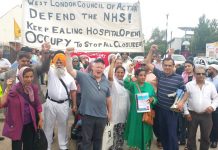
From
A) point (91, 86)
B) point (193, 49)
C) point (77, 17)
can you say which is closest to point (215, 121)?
point (91, 86)

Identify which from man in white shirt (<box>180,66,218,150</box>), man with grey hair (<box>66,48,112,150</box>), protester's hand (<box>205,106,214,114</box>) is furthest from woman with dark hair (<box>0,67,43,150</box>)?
protester's hand (<box>205,106,214,114</box>)

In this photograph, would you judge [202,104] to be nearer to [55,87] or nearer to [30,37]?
[55,87]

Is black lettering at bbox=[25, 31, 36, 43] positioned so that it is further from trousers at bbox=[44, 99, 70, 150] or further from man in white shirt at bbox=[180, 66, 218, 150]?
man in white shirt at bbox=[180, 66, 218, 150]

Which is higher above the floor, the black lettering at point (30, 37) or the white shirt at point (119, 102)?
the black lettering at point (30, 37)

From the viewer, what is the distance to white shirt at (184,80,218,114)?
17.7 ft

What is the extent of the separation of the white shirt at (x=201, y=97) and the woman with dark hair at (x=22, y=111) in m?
2.60

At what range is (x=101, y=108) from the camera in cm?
487

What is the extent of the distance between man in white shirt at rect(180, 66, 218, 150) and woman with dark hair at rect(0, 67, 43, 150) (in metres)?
2.60

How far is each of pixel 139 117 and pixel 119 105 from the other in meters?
0.44

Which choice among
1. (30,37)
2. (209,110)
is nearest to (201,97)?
(209,110)

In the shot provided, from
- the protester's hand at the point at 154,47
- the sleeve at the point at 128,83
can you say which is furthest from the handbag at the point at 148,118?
the protester's hand at the point at 154,47

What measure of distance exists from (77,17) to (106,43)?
2.47 ft

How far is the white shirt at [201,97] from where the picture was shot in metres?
5.39

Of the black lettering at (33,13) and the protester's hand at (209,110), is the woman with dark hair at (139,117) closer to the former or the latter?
the protester's hand at (209,110)
